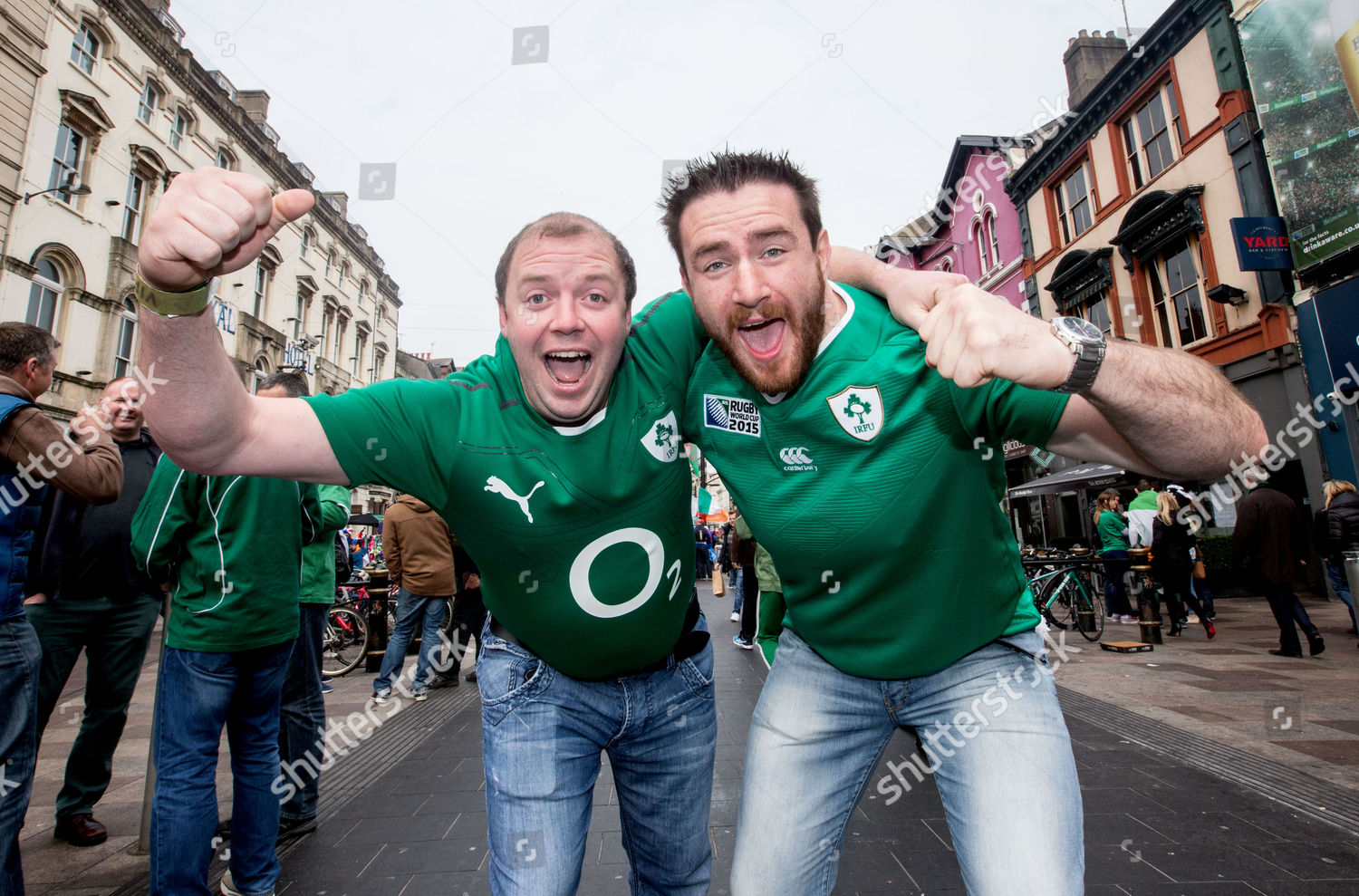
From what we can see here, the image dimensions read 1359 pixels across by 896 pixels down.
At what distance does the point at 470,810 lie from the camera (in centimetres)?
395

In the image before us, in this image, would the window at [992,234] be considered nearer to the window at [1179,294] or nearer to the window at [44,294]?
the window at [1179,294]

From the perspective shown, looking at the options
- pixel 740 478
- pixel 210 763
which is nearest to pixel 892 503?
pixel 740 478

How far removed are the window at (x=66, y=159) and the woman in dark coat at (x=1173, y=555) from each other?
76.0ft

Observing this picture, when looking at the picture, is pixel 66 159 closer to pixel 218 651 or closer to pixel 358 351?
pixel 358 351

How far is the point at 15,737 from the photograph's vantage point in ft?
7.95

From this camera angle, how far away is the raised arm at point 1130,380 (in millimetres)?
1395

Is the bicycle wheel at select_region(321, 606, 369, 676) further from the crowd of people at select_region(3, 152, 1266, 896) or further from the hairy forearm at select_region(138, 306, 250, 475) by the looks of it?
the hairy forearm at select_region(138, 306, 250, 475)

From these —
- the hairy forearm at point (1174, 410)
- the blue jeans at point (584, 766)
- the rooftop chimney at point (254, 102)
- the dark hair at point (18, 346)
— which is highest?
the rooftop chimney at point (254, 102)

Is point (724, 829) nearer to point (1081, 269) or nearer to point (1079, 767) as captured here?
point (1079, 767)

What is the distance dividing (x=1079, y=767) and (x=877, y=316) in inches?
151

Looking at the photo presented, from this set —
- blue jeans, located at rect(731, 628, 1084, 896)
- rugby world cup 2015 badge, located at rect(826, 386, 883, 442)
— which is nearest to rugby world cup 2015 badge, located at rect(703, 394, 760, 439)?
rugby world cup 2015 badge, located at rect(826, 386, 883, 442)

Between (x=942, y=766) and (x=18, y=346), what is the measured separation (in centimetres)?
374

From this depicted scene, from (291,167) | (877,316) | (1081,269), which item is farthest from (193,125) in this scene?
(877,316)

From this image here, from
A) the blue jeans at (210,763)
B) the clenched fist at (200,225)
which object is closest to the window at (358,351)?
the blue jeans at (210,763)
